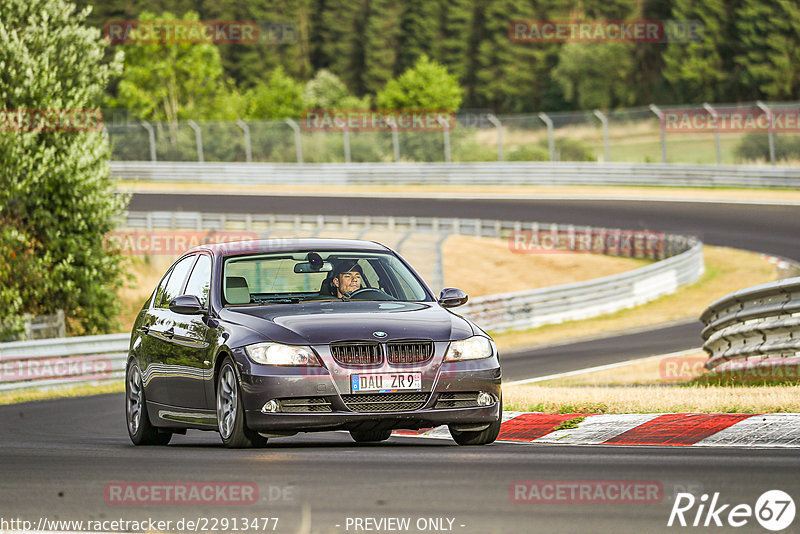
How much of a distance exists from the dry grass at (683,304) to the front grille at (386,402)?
58.1 ft

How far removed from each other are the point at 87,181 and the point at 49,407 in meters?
Result: 10.5

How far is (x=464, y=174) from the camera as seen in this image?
54.0m

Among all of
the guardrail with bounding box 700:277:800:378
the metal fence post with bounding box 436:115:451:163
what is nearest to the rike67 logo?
the guardrail with bounding box 700:277:800:378

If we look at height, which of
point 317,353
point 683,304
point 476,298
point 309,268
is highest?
point 309,268

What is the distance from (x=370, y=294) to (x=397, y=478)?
2.95m

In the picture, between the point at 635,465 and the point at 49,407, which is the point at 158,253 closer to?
the point at 49,407

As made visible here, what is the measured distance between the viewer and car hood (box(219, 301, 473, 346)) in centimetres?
867

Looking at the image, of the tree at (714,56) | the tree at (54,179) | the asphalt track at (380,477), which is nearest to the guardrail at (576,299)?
the tree at (54,179)

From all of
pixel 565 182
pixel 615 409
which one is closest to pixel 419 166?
pixel 565 182

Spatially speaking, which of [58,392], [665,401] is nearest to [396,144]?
[58,392]

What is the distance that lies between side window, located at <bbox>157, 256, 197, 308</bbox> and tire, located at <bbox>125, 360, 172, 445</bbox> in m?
0.64

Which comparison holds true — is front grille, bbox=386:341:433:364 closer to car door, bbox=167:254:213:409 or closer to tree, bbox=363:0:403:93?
car door, bbox=167:254:213:409

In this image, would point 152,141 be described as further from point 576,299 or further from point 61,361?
point 61,361

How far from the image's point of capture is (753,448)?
8.40 m
